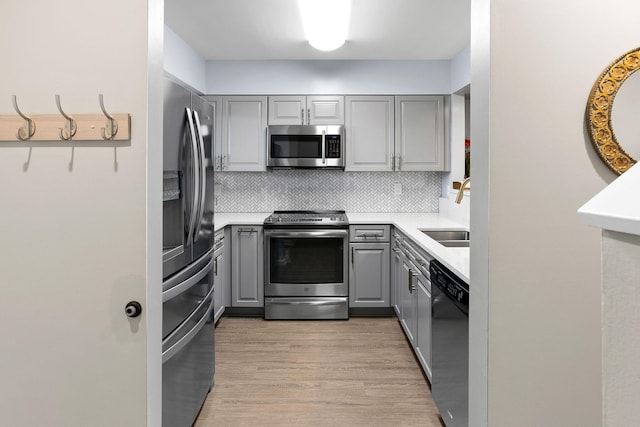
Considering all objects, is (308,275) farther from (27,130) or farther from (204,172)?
(27,130)

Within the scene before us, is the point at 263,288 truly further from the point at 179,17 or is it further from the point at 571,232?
the point at 571,232

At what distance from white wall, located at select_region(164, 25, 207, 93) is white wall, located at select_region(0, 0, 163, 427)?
2272mm

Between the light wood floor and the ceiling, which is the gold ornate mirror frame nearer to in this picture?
the light wood floor

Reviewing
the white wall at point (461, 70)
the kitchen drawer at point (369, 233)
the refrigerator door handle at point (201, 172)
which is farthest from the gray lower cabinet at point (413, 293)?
the white wall at point (461, 70)

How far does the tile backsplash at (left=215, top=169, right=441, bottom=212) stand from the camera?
470 cm

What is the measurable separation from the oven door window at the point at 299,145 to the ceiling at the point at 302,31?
803 mm

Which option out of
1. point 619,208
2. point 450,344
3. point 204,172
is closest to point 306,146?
point 204,172

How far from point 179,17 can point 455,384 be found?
3.11 m

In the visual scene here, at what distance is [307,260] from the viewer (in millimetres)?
4031

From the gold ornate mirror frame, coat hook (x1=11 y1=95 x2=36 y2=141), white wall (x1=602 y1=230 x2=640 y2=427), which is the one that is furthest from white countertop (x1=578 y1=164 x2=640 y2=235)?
coat hook (x1=11 y1=95 x2=36 y2=141)

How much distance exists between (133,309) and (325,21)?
2534mm

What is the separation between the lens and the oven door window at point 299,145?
4.27 m

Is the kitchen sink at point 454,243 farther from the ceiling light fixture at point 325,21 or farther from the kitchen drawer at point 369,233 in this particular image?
the ceiling light fixture at point 325,21

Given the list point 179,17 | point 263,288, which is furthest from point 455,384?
point 179,17
